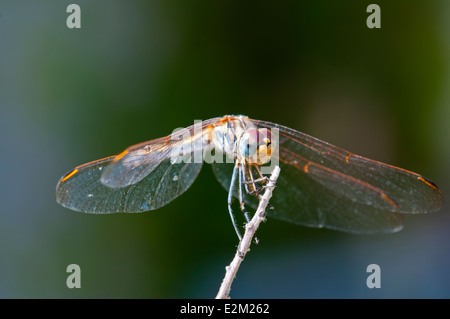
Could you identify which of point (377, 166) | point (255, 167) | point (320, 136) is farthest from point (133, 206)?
point (320, 136)

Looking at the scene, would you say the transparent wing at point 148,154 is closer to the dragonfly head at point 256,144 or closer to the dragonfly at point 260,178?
the dragonfly at point 260,178

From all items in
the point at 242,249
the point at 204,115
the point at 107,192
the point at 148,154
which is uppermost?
the point at 204,115

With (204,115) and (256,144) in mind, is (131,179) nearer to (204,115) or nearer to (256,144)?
(256,144)

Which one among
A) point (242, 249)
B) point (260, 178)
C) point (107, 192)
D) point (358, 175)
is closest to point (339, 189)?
point (358, 175)

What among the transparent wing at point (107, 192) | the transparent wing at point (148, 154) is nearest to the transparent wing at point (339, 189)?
the transparent wing at point (148, 154)

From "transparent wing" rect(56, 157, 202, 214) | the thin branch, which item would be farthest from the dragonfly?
the thin branch

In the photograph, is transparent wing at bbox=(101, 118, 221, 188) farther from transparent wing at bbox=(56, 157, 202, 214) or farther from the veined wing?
the veined wing
